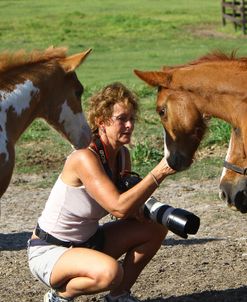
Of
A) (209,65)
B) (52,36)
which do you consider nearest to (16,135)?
(209,65)

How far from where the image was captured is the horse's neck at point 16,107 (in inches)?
230

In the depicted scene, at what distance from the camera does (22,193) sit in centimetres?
931

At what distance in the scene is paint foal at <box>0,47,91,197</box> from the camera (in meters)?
5.84

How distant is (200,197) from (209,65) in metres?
3.41

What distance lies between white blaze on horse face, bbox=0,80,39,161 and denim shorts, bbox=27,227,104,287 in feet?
2.05

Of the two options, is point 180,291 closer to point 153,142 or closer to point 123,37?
point 153,142

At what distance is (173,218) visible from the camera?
18.3 feet

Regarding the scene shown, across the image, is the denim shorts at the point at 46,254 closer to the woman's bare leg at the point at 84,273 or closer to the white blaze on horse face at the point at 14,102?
the woman's bare leg at the point at 84,273

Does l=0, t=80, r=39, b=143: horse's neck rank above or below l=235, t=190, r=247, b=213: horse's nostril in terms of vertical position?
above

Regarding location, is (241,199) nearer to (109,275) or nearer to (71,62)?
(109,275)

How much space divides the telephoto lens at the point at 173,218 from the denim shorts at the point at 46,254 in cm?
39

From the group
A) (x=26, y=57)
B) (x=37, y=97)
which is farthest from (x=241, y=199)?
(x=26, y=57)

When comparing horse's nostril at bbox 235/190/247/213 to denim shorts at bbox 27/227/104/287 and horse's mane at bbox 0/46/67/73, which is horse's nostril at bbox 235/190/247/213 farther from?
horse's mane at bbox 0/46/67/73

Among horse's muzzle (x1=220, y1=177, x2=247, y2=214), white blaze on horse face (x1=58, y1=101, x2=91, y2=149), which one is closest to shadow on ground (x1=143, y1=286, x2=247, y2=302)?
horse's muzzle (x1=220, y1=177, x2=247, y2=214)
